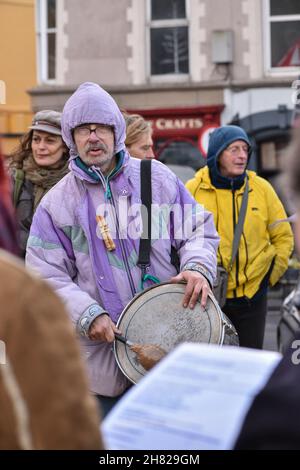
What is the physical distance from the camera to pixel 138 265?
4293mm

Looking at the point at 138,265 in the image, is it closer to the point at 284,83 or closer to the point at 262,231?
the point at 262,231

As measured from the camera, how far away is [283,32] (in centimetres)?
1977

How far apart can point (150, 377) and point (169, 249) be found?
8.37ft

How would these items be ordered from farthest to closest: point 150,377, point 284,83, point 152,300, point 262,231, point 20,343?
point 284,83 → point 262,231 → point 152,300 → point 150,377 → point 20,343

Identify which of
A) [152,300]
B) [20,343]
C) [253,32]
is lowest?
[152,300]

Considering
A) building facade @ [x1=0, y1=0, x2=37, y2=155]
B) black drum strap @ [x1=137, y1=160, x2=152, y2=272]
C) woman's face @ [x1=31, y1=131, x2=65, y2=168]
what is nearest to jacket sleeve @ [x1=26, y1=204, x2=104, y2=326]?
black drum strap @ [x1=137, y1=160, x2=152, y2=272]

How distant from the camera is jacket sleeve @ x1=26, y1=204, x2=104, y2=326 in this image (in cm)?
421

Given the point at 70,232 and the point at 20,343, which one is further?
the point at 70,232

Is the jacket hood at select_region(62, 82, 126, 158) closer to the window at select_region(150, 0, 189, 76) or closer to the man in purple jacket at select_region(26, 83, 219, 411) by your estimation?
the man in purple jacket at select_region(26, 83, 219, 411)

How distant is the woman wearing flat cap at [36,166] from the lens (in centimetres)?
566

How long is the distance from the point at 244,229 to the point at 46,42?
14.8 metres

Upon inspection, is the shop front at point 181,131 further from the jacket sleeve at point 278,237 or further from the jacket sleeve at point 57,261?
the jacket sleeve at point 57,261

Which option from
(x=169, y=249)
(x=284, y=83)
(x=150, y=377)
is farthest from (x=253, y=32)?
Result: (x=150, y=377)

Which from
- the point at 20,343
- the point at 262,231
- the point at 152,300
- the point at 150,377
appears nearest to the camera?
the point at 20,343
